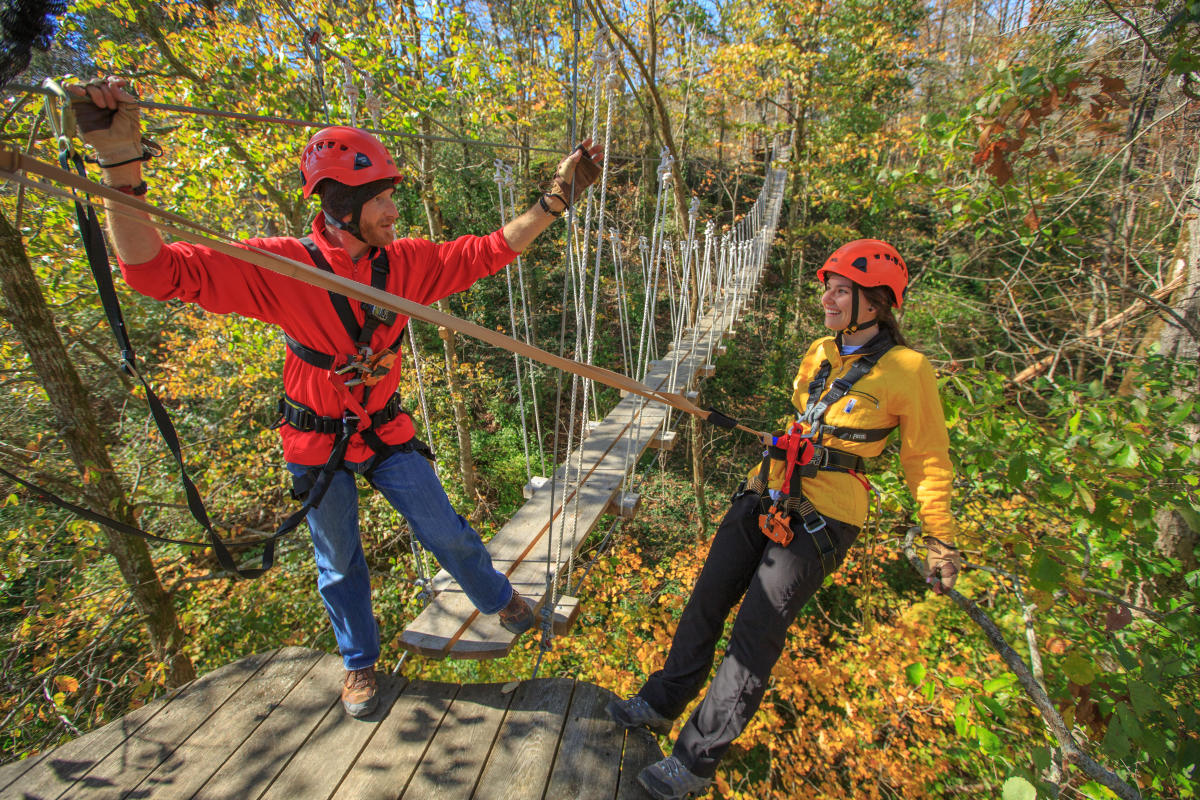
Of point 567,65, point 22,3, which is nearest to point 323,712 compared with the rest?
point 22,3

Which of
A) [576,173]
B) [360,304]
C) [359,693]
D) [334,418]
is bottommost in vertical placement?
[359,693]

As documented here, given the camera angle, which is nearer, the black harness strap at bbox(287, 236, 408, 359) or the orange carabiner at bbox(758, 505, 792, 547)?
the black harness strap at bbox(287, 236, 408, 359)

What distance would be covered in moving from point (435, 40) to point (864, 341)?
4.17 meters

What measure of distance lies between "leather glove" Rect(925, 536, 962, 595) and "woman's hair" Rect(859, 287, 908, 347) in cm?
52

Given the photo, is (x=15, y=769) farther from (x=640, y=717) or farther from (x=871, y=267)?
(x=871, y=267)

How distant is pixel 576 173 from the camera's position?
1.39 metres

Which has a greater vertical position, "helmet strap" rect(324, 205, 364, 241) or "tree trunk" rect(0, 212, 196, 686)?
"helmet strap" rect(324, 205, 364, 241)

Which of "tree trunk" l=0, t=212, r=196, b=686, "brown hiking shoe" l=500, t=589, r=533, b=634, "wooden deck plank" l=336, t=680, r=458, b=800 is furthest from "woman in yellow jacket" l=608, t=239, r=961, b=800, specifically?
"tree trunk" l=0, t=212, r=196, b=686

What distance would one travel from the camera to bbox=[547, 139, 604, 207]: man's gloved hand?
1.38m

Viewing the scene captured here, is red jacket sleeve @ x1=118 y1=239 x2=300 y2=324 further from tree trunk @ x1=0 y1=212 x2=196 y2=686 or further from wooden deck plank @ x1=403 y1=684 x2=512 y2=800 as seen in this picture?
tree trunk @ x1=0 y1=212 x2=196 y2=686

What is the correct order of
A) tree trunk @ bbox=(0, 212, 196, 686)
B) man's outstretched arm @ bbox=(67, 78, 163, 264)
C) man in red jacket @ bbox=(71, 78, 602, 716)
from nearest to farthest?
man's outstretched arm @ bbox=(67, 78, 163, 264) → man in red jacket @ bbox=(71, 78, 602, 716) → tree trunk @ bbox=(0, 212, 196, 686)

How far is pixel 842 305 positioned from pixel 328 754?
173 cm

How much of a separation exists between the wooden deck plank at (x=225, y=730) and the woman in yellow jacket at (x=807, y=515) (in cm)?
95

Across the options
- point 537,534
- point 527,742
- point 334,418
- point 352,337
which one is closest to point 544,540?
point 537,534
